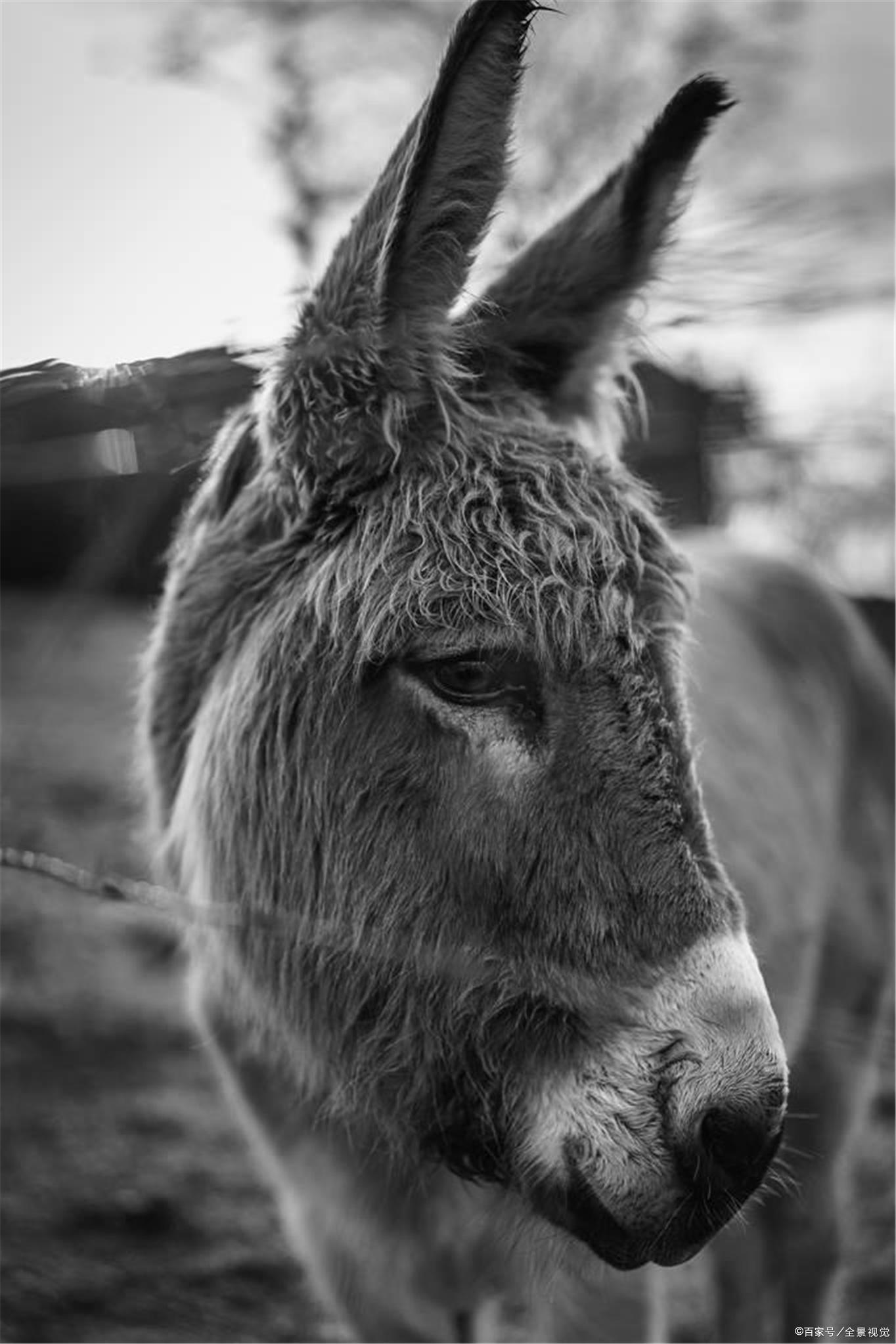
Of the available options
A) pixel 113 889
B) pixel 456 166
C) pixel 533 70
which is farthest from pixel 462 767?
pixel 533 70

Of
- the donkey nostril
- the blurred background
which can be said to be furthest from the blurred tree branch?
the donkey nostril

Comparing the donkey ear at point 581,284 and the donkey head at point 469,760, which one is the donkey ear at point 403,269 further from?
the donkey ear at point 581,284

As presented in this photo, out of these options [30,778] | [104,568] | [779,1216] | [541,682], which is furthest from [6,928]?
[541,682]

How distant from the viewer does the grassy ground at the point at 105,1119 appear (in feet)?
12.0

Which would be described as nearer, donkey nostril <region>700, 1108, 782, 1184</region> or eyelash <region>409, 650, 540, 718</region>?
donkey nostril <region>700, 1108, 782, 1184</region>

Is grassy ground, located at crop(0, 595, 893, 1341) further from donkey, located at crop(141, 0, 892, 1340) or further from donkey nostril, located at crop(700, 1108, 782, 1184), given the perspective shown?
donkey nostril, located at crop(700, 1108, 782, 1184)

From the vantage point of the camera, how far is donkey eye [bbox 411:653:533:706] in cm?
185

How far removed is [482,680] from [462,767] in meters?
0.14

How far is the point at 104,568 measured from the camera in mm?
3740

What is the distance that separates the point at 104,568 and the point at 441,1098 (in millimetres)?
2314

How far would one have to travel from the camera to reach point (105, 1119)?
4.54 metres

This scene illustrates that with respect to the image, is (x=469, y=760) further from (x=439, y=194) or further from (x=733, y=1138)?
(x=439, y=194)

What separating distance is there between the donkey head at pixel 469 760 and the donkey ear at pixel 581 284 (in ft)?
0.04

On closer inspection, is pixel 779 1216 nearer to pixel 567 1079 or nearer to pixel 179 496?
pixel 567 1079
